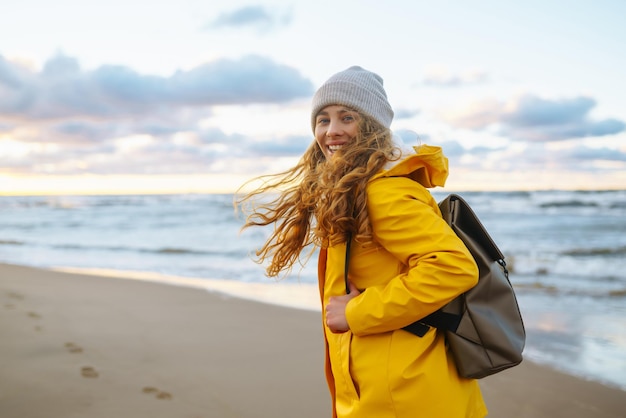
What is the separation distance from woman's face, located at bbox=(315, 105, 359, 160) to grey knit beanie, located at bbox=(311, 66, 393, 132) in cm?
3

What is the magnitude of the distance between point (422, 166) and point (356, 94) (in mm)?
436

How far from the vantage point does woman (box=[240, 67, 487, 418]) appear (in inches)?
64.4

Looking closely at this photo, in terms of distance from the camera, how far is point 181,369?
4.32 meters

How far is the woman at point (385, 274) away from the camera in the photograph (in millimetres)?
1637

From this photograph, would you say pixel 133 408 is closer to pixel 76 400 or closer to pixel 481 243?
pixel 76 400

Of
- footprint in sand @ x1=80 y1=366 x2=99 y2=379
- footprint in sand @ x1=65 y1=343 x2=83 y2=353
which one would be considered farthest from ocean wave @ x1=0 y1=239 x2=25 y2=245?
footprint in sand @ x1=80 y1=366 x2=99 y2=379

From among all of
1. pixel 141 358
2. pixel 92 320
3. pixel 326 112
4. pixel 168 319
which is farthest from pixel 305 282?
pixel 326 112

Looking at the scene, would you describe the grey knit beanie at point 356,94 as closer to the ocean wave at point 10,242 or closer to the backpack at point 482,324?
the backpack at point 482,324

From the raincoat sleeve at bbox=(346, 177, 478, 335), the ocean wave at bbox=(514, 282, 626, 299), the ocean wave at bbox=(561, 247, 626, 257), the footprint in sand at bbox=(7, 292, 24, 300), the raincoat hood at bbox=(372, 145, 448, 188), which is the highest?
the raincoat hood at bbox=(372, 145, 448, 188)

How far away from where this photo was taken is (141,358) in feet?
14.8

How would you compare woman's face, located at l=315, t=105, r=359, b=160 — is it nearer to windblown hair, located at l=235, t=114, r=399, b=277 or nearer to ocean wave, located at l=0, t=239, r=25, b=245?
windblown hair, located at l=235, t=114, r=399, b=277

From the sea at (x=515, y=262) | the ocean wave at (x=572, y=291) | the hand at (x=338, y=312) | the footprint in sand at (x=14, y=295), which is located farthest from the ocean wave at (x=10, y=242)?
the hand at (x=338, y=312)

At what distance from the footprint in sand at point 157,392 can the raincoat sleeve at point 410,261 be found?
2490 mm

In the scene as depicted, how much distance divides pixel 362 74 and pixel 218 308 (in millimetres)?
5134
